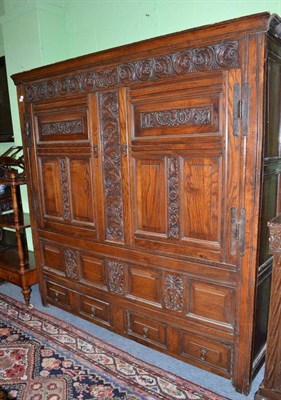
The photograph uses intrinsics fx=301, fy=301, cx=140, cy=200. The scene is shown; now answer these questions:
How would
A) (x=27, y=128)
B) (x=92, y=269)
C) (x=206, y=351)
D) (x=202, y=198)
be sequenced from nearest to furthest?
(x=202, y=198) → (x=206, y=351) → (x=92, y=269) → (x=27, y=128)

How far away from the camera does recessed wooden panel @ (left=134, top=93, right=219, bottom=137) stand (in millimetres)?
1560

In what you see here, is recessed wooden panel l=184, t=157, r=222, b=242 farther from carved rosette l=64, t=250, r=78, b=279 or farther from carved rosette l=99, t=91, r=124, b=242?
carved rosette l=64, t=250, r=78, b=279

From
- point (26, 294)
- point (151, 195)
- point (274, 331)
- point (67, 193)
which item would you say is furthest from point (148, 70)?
point (26, 294)

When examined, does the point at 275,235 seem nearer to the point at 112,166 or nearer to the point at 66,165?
the point at 112,166

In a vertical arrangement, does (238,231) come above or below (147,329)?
above

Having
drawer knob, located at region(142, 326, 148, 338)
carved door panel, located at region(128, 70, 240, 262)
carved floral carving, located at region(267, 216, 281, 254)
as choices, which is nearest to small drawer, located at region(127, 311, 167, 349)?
drawer knob, located at region(142, 326, 148, 338)

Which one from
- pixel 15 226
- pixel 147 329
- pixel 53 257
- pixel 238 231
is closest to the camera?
pixel 238 231

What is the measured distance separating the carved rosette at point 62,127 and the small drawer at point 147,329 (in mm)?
1351

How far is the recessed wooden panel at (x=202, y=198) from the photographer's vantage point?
1.61 metres

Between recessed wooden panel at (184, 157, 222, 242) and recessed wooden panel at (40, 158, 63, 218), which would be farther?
recessed wooden panel at (40, 158, 63, 218)

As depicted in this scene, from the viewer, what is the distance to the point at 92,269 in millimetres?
2281

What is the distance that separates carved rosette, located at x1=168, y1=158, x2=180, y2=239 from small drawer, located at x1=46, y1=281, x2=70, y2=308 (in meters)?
1.22

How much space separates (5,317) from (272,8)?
3035 millimetres

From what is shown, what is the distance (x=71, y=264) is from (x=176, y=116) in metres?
1.44
